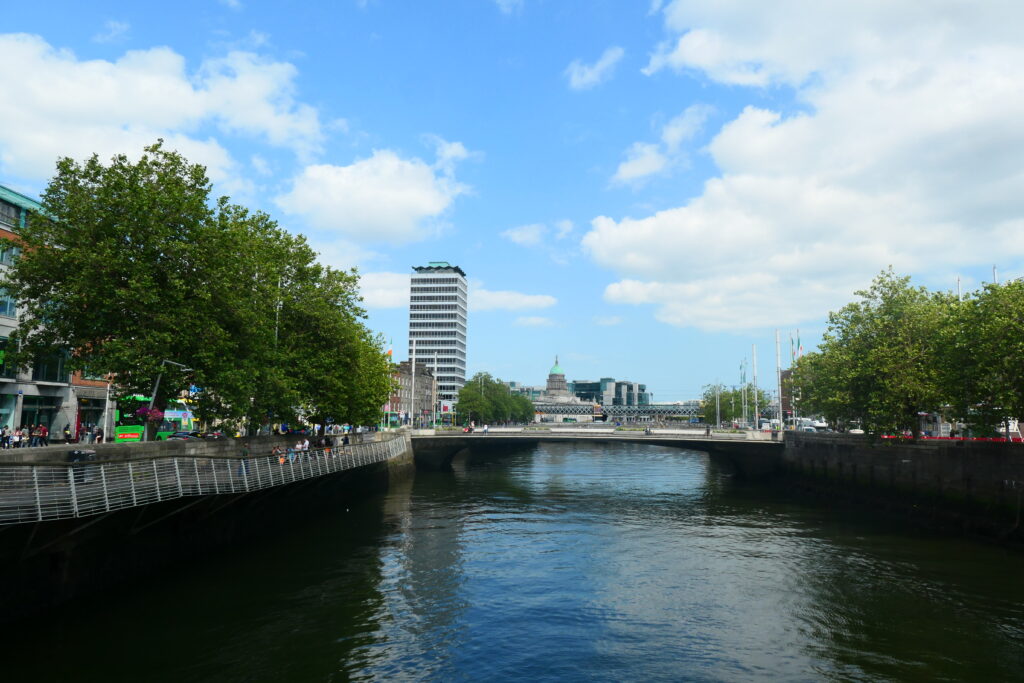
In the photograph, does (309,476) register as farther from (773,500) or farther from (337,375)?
(773,500)

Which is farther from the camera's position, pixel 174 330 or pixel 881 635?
pixel 174 330

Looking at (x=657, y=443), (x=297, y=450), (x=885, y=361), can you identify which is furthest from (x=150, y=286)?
(x=657, y=443)

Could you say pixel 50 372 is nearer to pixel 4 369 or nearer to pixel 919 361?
pixel 4 369

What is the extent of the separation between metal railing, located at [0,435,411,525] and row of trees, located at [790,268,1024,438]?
43770 mm

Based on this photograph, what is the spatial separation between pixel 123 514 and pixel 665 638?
872 inches

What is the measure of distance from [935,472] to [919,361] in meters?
9.28

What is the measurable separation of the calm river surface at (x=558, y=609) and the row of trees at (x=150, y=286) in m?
10.9

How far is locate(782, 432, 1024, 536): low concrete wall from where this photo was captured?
135 ft

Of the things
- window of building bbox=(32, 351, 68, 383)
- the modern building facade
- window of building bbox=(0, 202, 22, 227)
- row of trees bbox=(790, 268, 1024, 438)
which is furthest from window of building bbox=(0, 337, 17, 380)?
row of trees bbox=(790, 268, 1024, 438)

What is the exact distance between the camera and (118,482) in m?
26.5

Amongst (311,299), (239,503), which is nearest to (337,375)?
(311,299)

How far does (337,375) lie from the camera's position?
57.7 m

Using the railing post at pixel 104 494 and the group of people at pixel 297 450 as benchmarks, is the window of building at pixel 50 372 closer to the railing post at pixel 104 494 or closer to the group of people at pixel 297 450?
the group of people at pixel 297 450

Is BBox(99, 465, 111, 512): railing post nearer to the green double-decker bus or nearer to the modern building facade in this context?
the green double-decker bus
